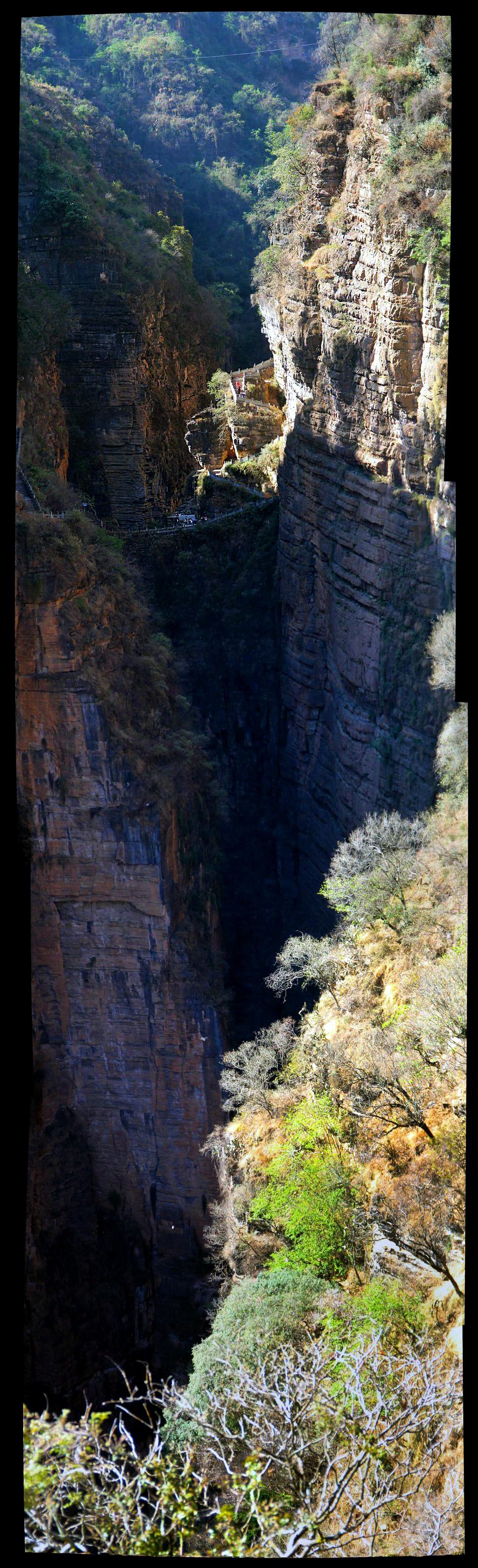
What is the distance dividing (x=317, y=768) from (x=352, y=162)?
35.3 feet

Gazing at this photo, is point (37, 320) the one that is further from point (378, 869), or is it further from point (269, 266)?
point (378, 869)

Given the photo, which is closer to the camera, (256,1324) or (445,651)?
(256,1324)

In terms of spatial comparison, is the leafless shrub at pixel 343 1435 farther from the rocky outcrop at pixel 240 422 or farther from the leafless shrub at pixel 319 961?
the rocky outcrop at pixel 240 422

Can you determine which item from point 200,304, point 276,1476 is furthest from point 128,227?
point 276,1476

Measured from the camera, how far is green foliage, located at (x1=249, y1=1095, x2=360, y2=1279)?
13586 mm

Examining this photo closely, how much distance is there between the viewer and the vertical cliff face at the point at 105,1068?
Answer: 725 inches

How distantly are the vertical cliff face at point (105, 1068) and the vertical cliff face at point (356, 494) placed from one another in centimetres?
410

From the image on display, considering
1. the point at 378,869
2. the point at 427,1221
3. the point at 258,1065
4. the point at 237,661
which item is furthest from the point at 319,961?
the point at 237,661

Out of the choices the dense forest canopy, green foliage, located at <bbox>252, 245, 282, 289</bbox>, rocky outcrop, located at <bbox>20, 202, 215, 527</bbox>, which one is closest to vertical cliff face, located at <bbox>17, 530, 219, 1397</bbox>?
rocky outcrop, located at <bbox>20, 202, 215, 527</bbox>

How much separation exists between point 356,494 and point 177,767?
5.52m

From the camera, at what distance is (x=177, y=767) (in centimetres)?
1967

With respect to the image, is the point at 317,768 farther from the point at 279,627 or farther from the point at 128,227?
the point at 128,227

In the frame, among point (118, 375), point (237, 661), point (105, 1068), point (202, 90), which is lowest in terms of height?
point (105, 1068)

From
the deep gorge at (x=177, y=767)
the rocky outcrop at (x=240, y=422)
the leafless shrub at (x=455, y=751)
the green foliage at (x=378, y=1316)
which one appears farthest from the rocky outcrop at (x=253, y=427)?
the green foliage at (x=378, y=1316)
